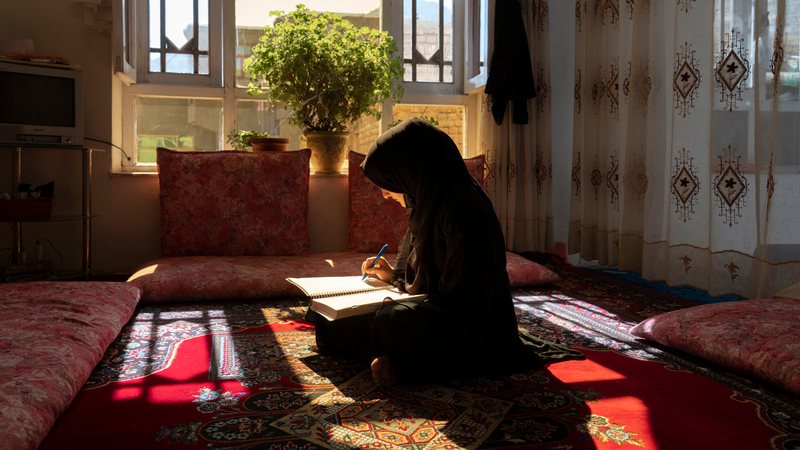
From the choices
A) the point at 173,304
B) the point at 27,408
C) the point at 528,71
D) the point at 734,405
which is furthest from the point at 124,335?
the point at 528,71

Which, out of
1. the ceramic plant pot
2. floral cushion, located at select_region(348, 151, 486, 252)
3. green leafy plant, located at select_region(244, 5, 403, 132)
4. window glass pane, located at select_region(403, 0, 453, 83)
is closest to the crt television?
green leafy plant, located at select_region(244, 5, 403, 132)

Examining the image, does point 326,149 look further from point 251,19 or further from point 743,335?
point 743,335

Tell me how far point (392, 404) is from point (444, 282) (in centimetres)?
44

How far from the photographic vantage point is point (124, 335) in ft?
9.22

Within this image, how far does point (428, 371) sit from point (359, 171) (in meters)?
2.63

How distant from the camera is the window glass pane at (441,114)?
17.5 ft

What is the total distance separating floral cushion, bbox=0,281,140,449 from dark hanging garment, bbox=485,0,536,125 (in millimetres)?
2756

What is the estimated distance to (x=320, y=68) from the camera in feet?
15.3

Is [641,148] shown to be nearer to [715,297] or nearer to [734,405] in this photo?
[715,297]

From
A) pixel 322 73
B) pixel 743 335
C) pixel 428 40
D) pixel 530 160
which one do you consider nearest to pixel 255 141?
pixel 322 73

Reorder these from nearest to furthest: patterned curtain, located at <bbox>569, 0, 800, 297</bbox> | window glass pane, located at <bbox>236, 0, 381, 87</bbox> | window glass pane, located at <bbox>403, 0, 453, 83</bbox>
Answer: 1. patterned curtain, located at <bbox>569, 0, 800, 297</bbox>
2. window glass pane, located at <bbox>236, 0, 381, 87</bbox>
3. window glass pane, located at <bbox>403, 0, 453, 83</bbox>

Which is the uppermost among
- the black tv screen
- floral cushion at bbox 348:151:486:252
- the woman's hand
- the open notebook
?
the black tv screen

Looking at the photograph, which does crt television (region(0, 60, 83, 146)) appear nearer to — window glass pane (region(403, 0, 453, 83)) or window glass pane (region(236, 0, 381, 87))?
window glass pane (region(236, 0, 381, 87))

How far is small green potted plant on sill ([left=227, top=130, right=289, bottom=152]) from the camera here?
182 inches
